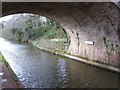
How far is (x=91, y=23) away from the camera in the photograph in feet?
55.5

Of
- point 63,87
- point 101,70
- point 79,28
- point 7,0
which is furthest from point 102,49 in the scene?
point 7,0

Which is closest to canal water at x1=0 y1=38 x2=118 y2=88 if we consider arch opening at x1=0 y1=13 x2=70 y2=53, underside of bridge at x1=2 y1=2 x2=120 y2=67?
underside of bridge at x1=2 y1=2 x2=120 y2=67

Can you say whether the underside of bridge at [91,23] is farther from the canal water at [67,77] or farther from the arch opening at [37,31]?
the arch opening at [37,31]

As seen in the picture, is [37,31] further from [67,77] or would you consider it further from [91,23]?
[67,77]

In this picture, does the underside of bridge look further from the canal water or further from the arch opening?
the arch opening

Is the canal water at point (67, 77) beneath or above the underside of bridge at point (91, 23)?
beneath

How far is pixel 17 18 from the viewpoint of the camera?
182 feet

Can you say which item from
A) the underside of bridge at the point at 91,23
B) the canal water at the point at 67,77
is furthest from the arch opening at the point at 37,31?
the canal water at the point at 67,77

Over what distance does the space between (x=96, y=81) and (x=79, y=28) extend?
6672 mm

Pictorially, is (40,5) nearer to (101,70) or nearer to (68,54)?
(101,70)

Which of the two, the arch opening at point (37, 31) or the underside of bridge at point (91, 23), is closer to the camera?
the underside of bridge at point (91, 23)

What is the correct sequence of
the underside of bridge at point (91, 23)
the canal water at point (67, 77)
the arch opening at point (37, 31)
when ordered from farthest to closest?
the arch opening at point (37, 31) → the underside of bridge at point (91, 23) → the canal water at point (67, 77)

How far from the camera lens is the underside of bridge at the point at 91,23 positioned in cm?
1402

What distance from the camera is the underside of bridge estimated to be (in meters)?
14.0
